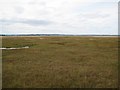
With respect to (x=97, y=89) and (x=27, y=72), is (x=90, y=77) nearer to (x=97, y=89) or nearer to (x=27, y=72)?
(x=97, y=89)

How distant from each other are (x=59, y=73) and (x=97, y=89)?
17.8 feet

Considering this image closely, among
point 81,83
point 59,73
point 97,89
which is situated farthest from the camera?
point 59,73

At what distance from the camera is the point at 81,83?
642 inches

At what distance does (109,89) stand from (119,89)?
649mm

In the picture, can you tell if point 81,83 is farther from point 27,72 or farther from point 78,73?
point 27,72

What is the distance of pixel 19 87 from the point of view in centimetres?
1513

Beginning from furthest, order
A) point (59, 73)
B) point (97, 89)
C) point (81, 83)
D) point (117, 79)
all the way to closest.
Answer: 1. point (59, 73)
2. point (117, 79)
3. point (81, 83)
4. point (97, 89)

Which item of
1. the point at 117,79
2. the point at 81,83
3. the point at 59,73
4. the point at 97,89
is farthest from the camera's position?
the point at 59,73

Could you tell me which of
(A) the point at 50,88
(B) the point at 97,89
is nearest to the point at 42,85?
(A) the point at 50,88

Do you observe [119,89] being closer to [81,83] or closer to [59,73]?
[81,83]

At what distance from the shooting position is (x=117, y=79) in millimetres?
17750

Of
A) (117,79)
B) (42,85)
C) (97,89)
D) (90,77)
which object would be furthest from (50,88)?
(117,79)

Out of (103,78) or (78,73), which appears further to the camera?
(78,73)

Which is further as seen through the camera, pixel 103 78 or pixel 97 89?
pixel 103 78
